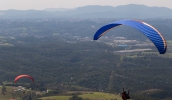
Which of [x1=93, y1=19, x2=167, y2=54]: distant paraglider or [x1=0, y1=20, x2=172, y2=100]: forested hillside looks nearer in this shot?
[x1=93, y1=19, x2=167, y2=54]: distant paraglider

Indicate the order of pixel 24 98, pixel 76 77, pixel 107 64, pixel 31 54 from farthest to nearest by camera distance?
pixel 31 54
pixel 107 64
pixel 76 77
pixel 24 98

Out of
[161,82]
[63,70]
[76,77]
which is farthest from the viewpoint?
[63,70]

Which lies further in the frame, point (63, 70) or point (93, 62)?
point (93, 62)

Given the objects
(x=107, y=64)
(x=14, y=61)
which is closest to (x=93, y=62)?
(x=107, y=64)

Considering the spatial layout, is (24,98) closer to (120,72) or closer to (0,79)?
(0,79)

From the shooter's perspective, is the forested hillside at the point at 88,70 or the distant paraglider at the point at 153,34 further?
the forested hillside at the point at 88,70

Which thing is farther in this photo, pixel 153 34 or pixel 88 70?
pixel 88 70

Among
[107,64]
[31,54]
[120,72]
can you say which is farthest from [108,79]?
[31,54]

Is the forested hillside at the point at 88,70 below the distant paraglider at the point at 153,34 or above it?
below

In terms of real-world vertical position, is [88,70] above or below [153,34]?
below

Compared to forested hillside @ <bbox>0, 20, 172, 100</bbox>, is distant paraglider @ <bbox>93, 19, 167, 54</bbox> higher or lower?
higher
